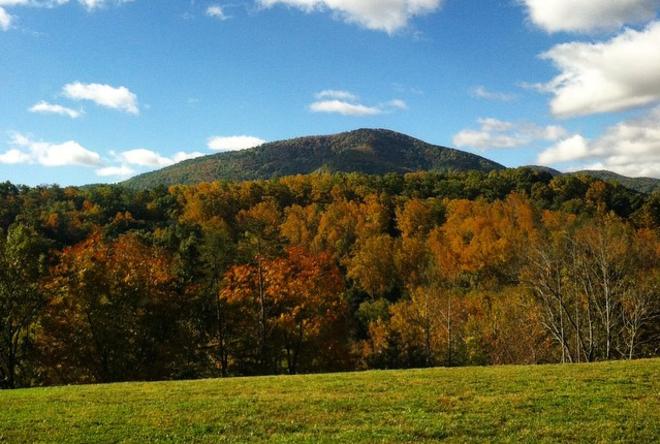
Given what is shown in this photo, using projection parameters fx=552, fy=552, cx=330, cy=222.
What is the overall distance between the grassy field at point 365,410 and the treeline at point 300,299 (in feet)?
56.7

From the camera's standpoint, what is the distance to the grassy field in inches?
622

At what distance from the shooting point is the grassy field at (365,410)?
1580 centimetres

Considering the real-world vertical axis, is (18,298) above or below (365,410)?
above

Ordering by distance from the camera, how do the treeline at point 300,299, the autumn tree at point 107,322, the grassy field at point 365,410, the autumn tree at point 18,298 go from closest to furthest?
the grassy field at point 365,410 → the autumn tree at point 18,298 → the autumn tree at point 107,322 → the treeline at point 300,299

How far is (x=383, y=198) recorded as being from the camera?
Result: 510 ft

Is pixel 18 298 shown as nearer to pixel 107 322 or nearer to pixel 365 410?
pixel 107 322

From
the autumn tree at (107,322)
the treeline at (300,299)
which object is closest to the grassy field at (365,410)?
the autumn tree at (107,322)

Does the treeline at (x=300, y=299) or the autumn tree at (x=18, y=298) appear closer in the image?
the autumn tree at (x=18, y=298)

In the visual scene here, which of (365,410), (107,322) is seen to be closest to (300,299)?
(107,322)

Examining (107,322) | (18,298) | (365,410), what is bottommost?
(365,410)

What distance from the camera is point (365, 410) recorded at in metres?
18.8

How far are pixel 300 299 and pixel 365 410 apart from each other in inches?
1331

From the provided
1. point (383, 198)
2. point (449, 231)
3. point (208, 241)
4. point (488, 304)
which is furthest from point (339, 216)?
point (208, 241)

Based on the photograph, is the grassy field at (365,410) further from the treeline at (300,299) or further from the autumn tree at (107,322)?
the treeline at (300,299)
